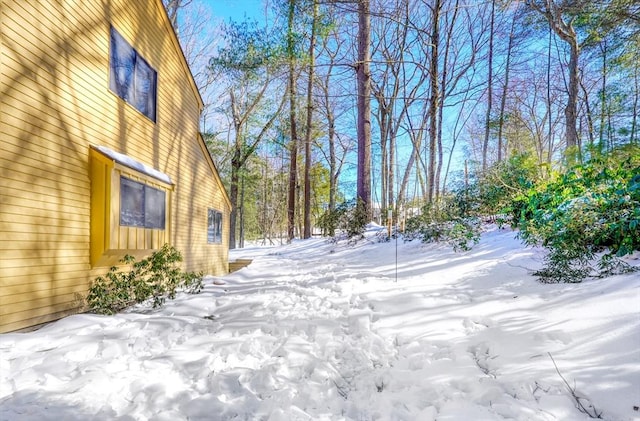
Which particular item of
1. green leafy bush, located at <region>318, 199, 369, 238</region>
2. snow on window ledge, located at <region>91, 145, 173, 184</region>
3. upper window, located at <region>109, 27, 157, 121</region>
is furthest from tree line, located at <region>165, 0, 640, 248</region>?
snow on window ledge, located at <region>91, 145, 173, 184</region>

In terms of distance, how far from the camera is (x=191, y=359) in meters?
2.41

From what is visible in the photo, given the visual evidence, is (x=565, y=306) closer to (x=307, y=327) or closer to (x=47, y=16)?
(x=307, y=327)

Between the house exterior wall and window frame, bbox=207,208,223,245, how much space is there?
11.2ft

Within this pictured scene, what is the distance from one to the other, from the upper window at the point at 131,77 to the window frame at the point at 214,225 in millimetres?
3601

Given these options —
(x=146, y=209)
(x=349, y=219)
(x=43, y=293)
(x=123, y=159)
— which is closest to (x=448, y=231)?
(x=349, y=219)

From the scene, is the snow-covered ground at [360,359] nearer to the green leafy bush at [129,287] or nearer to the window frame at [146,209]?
the green leafy bush at [129,287]

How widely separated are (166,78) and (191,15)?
9.88 m

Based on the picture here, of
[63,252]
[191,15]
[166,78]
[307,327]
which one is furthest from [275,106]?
[307,327]

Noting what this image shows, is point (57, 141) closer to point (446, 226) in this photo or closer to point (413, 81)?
point (446, 226)

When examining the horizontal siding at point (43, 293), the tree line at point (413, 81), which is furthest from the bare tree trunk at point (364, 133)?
the horizontal siding at point (43, 293)

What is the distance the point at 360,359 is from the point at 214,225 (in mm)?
7837

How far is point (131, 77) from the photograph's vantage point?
17.0 ft

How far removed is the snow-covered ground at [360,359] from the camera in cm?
169

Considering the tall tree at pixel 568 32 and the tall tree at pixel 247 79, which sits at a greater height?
the tall tree at pixel 247 79
